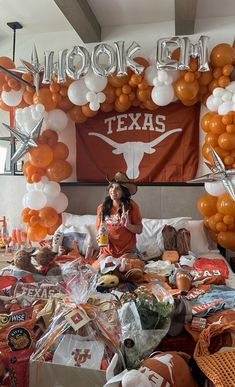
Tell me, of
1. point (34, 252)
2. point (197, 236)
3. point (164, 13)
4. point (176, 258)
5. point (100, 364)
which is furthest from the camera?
point (164, 13)

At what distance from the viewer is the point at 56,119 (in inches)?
133

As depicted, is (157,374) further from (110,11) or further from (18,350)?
(110,11)

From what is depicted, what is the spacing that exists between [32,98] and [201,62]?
1630mm

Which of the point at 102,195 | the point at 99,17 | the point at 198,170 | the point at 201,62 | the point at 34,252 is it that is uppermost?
the point at 99,17

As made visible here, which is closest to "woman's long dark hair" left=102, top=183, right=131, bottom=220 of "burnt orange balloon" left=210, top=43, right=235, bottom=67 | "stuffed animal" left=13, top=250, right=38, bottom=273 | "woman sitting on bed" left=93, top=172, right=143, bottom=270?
"woman sitting on bed" left=93, top=172, right=143, bottom=270

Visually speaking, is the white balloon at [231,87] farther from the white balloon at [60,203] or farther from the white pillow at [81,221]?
the white balloon at [60,203]

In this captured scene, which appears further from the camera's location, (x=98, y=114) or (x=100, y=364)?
(x=98, y=114)

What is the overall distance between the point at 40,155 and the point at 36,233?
767 mm

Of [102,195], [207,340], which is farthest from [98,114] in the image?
[207,340]

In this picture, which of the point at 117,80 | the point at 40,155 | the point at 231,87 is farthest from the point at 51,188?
the point at 231,87

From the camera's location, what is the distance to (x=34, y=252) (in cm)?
225

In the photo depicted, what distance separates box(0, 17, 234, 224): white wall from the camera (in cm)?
338

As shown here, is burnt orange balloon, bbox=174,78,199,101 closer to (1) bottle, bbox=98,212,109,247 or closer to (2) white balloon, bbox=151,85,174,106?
(2) white balloon, bbox=151,85,174,106

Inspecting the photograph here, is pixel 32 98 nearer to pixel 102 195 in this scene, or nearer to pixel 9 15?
pixel 9 15
